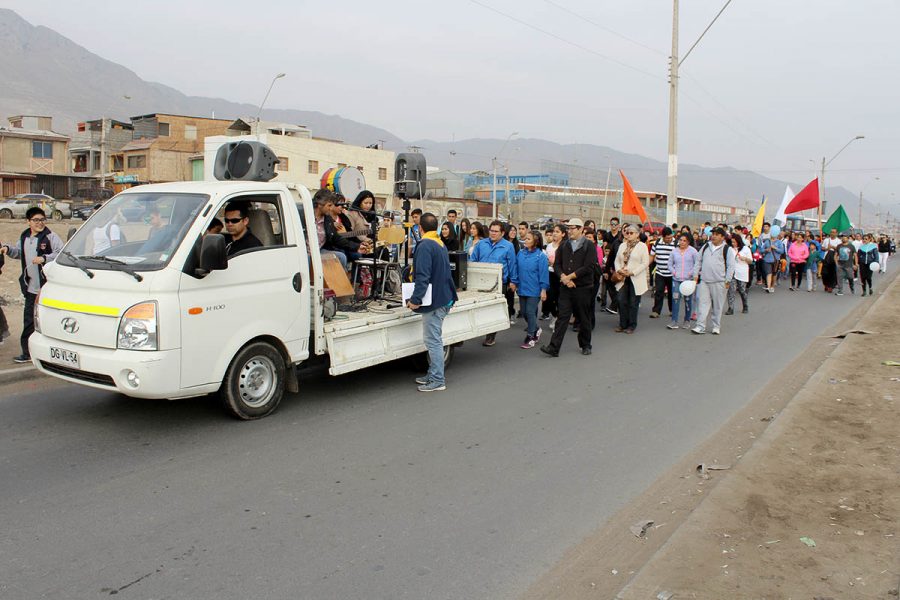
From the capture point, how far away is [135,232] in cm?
607

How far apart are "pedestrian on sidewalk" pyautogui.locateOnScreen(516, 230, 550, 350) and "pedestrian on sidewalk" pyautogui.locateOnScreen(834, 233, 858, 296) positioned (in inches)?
550

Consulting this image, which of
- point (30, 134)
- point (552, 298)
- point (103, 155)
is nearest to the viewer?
point (552, 298)

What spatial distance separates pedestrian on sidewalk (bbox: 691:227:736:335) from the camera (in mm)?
11953

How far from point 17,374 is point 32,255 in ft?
5.22

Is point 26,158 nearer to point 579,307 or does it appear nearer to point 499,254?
point 499,254

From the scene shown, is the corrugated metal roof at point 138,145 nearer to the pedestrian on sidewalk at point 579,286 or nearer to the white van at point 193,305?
the pedestrian on sidewalk at point 579,286

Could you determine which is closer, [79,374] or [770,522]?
[770,522]

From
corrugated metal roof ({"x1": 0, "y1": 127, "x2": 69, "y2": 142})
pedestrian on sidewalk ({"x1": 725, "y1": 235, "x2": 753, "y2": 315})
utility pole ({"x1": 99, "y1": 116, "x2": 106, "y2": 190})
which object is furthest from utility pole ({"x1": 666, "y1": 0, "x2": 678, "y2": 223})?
corrugated metal roof ({"x1": 0, "y1": 127, "x2": 69, "y2": 142})

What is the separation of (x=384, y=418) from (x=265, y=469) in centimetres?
163

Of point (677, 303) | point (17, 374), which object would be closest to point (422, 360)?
point (17, 374)

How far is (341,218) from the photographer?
27.2ft

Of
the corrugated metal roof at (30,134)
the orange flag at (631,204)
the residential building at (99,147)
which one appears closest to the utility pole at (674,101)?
the orange flag at (631,204)

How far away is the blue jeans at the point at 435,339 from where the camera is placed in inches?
301

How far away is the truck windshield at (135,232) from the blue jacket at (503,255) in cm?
555
